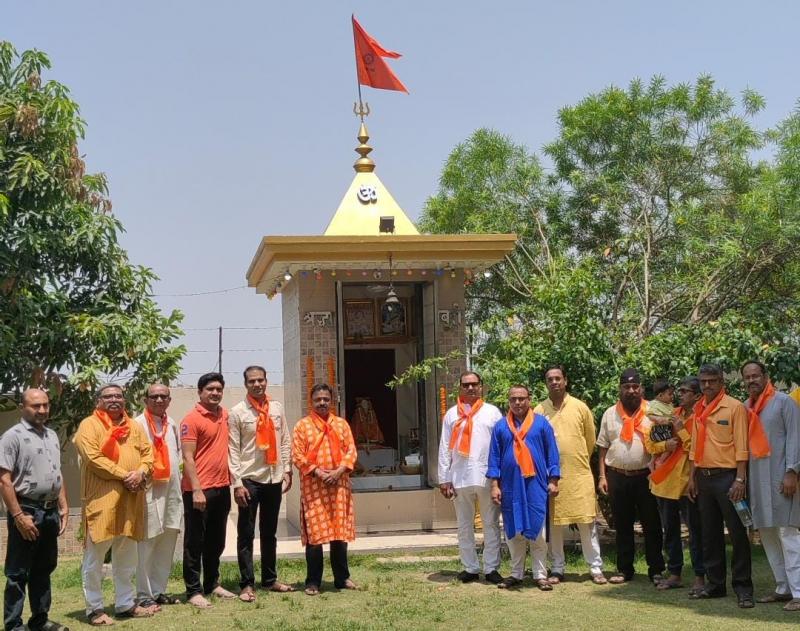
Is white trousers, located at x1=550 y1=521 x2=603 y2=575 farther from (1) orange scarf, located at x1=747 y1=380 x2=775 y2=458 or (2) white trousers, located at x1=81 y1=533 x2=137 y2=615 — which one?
(2) white trousers, located at x1=81 y1=533 x2=137 y2=615

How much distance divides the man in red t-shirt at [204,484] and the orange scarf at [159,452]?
0.13 meters

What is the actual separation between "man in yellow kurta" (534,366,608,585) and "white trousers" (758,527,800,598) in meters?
1.32

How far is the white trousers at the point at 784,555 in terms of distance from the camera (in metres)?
6.52

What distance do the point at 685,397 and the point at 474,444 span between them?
1.60 m

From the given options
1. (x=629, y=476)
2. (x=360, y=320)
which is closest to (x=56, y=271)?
(x=360, y=320)

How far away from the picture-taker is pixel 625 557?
7793 millimetres

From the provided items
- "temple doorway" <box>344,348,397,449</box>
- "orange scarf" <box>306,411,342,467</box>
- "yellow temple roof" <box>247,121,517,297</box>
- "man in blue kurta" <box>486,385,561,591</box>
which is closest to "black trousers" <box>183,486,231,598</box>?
"orange scarf" <box>306,411,342,467</box>

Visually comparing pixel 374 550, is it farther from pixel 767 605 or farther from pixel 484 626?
pixel 767 605

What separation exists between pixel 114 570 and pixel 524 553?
115 inches

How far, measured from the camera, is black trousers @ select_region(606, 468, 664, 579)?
25.1 feet

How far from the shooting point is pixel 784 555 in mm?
6641

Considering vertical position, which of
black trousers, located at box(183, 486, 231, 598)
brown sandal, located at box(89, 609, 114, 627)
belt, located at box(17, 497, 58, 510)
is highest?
belt, located at box(17, 497, 58, 510)

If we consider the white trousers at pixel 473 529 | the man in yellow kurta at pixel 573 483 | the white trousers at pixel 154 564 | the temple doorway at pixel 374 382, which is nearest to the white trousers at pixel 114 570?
the white trousers at pixel 154 564

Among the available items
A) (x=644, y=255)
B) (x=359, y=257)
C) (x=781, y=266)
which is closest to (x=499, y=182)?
(x=644, y=255)
